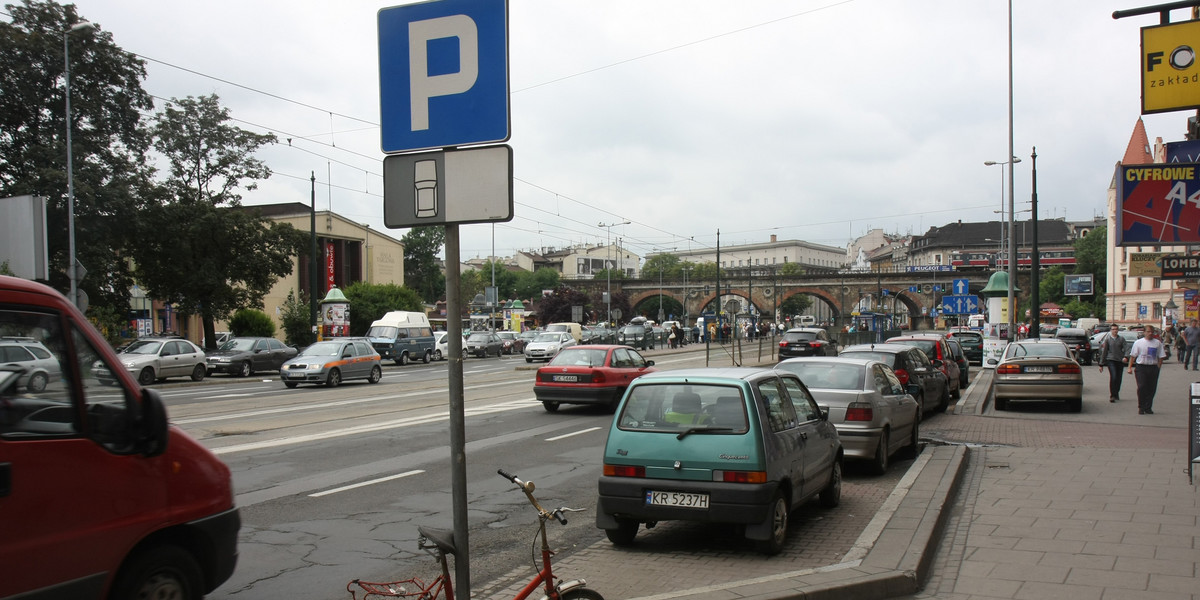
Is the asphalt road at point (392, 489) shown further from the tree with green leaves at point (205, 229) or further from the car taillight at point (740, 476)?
the tree with green leaves at point (205, 229)

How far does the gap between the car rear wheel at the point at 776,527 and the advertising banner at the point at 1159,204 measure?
473 inches

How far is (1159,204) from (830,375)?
27.0ft

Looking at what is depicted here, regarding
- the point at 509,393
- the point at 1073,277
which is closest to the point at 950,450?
the point at 509,393

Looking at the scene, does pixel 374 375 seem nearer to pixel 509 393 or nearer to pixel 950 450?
pixel 509 393

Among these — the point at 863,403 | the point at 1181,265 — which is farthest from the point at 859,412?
the point at 1181,265

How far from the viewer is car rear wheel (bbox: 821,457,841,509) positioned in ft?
28.3

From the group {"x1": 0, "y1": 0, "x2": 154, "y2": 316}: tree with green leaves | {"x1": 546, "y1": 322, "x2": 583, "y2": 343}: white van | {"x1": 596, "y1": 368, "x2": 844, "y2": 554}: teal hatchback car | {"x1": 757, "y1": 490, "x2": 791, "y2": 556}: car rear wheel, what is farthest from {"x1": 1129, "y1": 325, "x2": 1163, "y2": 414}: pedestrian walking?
{"x1": 546, "y1": 322, "x2": 583, "y2": 343}: white van

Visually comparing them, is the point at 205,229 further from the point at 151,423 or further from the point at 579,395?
the point at 151,423

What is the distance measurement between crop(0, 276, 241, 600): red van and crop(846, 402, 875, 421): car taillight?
7992mm

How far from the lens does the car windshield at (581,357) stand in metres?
18.4

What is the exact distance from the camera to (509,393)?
77.4 feet

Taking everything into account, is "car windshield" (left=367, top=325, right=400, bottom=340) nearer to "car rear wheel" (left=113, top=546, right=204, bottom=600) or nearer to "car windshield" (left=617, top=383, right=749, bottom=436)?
"car windshield" (left=617, top=383, right=749, bottom=436)

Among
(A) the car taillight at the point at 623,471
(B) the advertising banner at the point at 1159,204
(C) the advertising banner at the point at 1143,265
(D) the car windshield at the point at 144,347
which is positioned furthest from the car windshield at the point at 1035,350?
(D) the car windshield at the point at 144,347

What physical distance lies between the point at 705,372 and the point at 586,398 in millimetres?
10370
